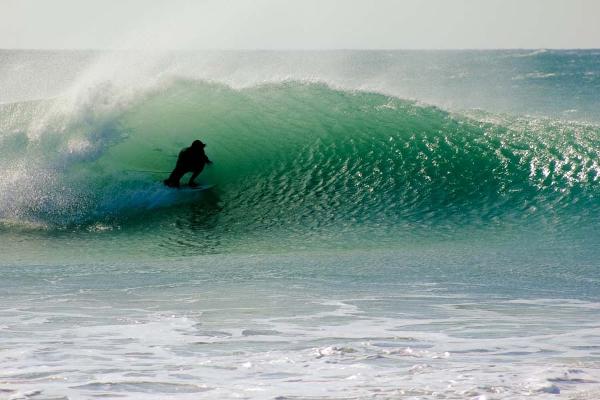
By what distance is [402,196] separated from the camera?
32.9 ft

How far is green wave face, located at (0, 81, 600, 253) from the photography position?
9.25 meters

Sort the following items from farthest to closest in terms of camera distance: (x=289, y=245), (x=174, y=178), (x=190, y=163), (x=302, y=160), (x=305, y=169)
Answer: (x=302, y=160) → (x=305, y=169) → (x=190, y=163) → (x=174, y=178) → (x=289, y=245)

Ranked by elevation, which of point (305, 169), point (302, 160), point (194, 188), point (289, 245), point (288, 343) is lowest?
point (288, 343)

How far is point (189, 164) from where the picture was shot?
412 inches

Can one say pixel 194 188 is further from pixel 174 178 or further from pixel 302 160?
pixel 302 160

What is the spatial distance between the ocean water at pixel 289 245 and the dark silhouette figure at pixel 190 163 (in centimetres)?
21

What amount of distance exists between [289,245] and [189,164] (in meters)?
2.61

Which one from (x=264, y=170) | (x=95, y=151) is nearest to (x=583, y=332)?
(x=264, y=170)

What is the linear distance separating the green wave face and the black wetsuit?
25 centimetres

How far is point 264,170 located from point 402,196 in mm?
2046

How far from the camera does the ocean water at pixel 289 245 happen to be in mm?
4074

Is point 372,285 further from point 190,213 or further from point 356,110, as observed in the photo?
point 356,110

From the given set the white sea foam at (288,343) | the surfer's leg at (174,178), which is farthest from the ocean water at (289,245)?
the surfer's leg at (174,178)

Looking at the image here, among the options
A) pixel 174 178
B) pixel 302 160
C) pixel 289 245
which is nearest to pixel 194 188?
pixel 174 178
